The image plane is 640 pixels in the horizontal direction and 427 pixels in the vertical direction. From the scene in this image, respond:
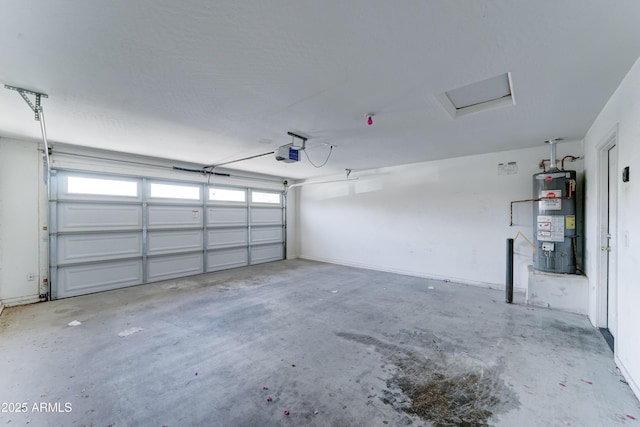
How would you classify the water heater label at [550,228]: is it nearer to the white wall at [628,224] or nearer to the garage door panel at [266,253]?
the white wall at [628,224]

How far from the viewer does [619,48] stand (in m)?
1.72

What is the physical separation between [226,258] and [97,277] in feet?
8.08

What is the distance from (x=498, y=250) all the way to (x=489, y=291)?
750mm

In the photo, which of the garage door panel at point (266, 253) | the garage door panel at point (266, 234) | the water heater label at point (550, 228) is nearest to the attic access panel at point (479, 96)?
the water heater label at point (550, 228)

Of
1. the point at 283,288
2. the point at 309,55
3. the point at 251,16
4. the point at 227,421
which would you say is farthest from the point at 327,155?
the point at 227,421

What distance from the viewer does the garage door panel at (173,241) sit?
5.18 m

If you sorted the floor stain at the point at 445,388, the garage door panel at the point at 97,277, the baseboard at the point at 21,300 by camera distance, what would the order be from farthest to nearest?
the garage door panel at the point at 97,277 < the baseboard at the point at 21,300 < the floor stain at the point at 445,388

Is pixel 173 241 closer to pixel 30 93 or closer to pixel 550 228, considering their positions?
pixel 30 93

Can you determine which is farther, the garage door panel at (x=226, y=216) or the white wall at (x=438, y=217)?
the garage door panel at (x=226, y=216)

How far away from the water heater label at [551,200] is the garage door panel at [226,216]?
240 inches

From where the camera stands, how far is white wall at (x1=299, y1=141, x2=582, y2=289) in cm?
439

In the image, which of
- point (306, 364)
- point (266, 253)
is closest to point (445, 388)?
point (306, 364)

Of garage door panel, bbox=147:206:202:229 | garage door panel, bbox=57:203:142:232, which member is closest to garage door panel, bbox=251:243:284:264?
garage door panel, bbox=147:206:202:229

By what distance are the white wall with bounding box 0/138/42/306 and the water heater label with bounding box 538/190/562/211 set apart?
25.3ft
